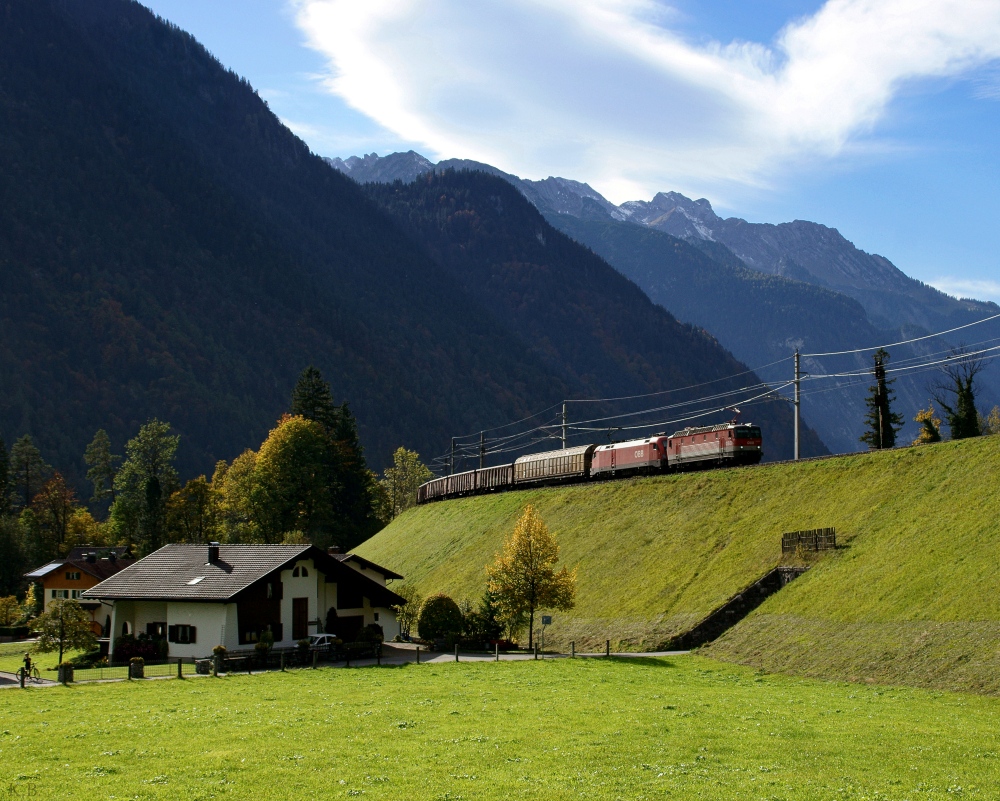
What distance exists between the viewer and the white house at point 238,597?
47.7 m

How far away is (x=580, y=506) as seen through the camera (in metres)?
69.2

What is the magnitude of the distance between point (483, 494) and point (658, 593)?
42219 millimetres

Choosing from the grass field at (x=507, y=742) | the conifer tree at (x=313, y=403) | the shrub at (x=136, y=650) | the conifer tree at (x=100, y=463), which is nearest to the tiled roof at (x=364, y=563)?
the shrub at (x=136, y=650)

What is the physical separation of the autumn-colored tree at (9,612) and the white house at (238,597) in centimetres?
3790

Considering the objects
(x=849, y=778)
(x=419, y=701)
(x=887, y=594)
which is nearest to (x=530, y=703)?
(x=419, y=701)

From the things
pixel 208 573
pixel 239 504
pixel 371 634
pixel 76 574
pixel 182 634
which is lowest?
pixel 371 634

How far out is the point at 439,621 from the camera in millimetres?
50562

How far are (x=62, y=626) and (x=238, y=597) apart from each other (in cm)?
816

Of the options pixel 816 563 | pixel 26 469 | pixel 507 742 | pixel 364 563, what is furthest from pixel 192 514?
pixel 507 742

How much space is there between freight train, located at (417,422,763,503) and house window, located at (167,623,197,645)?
3412cm

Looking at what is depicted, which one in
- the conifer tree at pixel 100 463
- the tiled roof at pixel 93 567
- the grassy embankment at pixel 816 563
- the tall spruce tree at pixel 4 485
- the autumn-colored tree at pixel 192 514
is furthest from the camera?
the conifer tree at pixel 100 463

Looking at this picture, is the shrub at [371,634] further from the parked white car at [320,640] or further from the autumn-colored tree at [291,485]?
the autumn-colored tree at [291,485]

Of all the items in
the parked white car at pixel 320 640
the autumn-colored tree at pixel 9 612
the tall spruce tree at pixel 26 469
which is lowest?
the autumn-colored tree at pixel 9 612

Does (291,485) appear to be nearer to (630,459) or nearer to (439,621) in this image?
(630,459)
